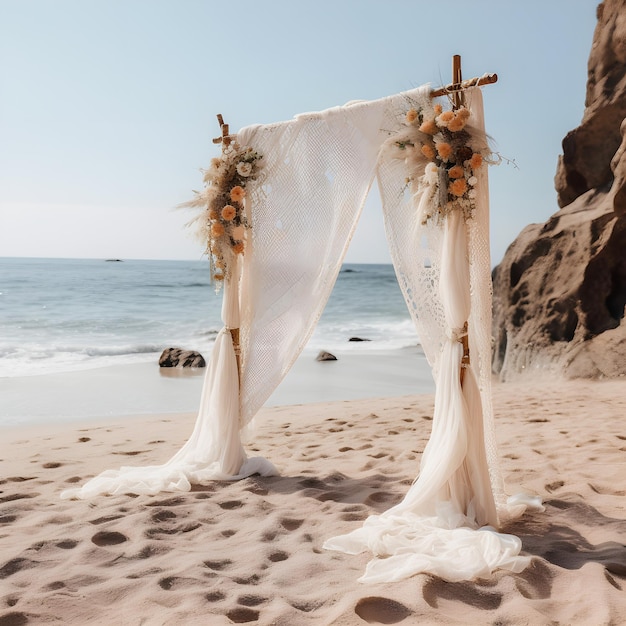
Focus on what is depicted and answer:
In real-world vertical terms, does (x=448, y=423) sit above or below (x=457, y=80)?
below

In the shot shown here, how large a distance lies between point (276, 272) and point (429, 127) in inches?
57.0

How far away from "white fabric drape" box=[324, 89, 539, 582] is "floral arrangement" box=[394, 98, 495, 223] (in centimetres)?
8

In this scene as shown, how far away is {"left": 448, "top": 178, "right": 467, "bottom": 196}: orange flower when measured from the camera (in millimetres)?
3141

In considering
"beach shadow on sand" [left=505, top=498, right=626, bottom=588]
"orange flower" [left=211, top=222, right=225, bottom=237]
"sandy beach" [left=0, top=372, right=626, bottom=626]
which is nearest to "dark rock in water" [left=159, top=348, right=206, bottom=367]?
"sandy beach" [left=0, top=372, right=626, bottom=626]

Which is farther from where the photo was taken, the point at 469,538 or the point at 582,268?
the point at 582,268

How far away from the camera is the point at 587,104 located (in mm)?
9070

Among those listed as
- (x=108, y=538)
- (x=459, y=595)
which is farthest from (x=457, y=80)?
(x=108, y=538)

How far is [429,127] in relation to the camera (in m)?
3.23

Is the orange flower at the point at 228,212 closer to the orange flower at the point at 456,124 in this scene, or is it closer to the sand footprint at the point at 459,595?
the orange flower at the point at 456,124

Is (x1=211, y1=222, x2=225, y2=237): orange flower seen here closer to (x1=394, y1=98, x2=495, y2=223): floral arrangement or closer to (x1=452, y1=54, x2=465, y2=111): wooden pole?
(x1=394, y1=98, x2=495, y2=223): floral arrangement

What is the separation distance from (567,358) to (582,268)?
1149 millimetres

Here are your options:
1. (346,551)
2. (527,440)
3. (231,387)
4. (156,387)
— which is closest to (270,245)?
(231,387)

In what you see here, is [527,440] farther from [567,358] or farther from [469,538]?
[567,358]

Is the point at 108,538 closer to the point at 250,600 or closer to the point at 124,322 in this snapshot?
the point at 250,600
